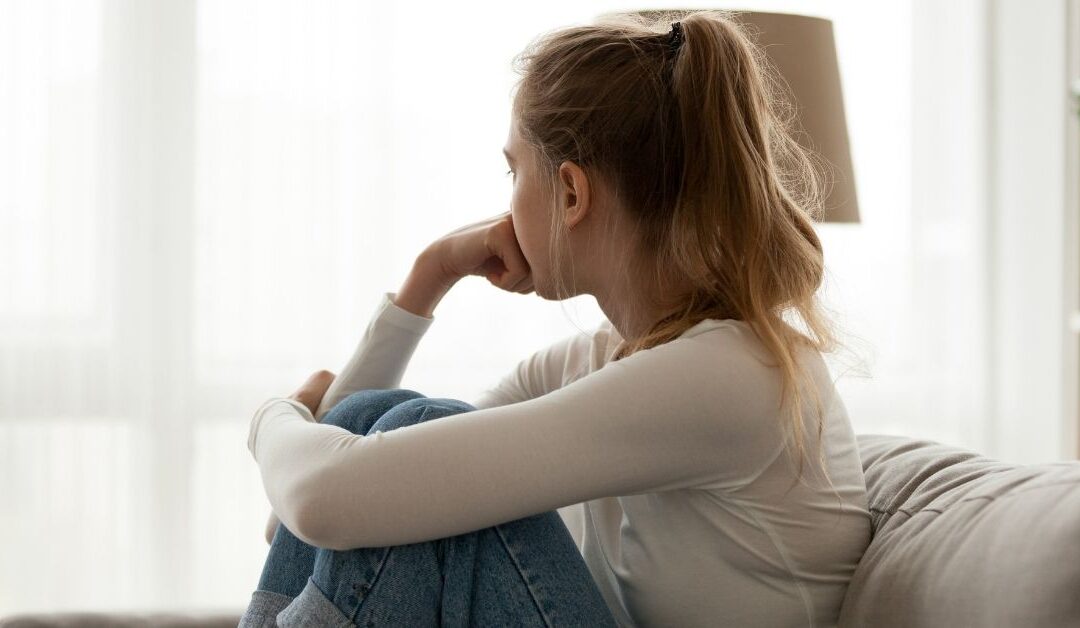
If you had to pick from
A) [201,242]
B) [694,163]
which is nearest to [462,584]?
[694,163]

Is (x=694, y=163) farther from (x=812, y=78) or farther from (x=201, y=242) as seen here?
(x=201, y=242)

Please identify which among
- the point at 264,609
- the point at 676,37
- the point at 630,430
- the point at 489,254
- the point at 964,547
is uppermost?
the point at 676,37

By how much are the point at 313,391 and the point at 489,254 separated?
0.32m

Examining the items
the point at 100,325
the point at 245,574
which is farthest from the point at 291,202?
the point at 245,574

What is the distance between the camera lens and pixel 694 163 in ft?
3.63

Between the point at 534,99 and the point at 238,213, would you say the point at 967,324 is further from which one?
the point at 534,99

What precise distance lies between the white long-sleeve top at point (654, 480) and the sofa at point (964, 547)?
0.18 ft

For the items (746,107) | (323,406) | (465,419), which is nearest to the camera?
(465,419)

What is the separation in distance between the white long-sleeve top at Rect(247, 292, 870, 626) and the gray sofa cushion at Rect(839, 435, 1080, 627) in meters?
0.05

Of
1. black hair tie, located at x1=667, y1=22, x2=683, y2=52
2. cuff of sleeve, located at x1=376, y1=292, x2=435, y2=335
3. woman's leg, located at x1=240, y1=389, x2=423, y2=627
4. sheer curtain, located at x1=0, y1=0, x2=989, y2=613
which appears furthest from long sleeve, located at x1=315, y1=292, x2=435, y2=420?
sheer curtain, located at x1=0, y1=0, x2=989, y2=613

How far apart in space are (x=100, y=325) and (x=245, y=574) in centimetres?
71

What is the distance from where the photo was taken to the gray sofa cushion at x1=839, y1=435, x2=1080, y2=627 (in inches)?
32.6

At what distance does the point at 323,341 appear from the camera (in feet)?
8.66

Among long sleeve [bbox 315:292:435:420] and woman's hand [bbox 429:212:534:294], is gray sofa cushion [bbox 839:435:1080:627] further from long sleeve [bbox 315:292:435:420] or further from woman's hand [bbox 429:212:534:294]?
long sleeve [bbox 315:292:435:420]
